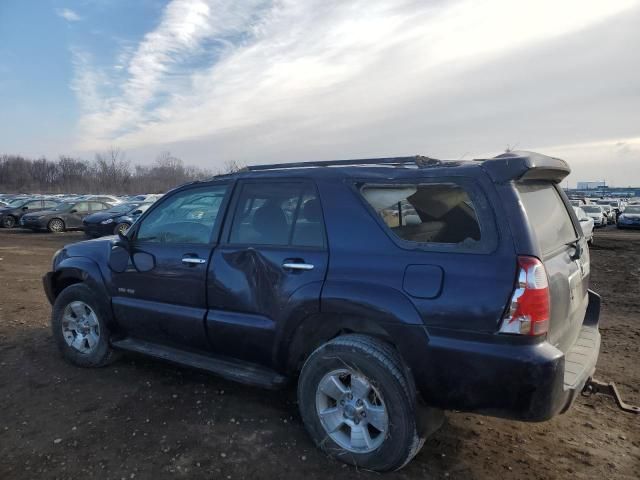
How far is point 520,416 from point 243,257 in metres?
2.03

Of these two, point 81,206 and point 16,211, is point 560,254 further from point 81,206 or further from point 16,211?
point 16,211

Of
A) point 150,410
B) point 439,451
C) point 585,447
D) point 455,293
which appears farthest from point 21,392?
point 585,447

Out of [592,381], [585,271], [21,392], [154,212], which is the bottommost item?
[21,392]

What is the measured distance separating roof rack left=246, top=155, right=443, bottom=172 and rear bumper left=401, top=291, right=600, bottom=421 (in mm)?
1141

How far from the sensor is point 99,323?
437 centimetres

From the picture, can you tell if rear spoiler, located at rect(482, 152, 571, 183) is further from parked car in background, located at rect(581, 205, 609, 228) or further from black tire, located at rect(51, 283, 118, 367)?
parked car in background, located at rect(581, 205, 609, 228)

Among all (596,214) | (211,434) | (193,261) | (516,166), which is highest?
(516,166)

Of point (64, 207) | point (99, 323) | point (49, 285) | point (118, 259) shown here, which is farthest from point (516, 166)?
point (64, 207)

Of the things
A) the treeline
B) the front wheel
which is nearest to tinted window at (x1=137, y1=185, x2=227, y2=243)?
the front wheel

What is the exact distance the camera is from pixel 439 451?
10.2 feet

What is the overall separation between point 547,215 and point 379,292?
4.07 feet

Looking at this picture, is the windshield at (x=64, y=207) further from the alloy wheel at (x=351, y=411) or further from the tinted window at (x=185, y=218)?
the alloy wheel at (x=351, y=411)

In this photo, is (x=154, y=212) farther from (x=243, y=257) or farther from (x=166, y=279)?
(x=243, y=257)

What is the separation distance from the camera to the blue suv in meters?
2.52
